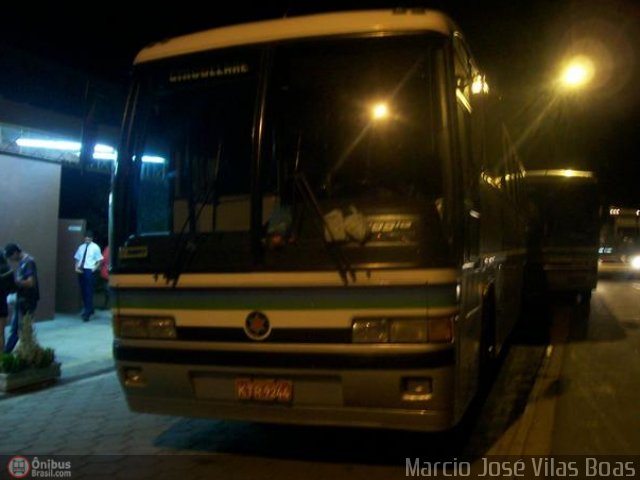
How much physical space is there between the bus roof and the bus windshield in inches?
2.8

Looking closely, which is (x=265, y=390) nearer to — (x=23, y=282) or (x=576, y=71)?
(x=23, y=282)

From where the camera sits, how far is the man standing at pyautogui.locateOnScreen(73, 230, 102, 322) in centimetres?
1302

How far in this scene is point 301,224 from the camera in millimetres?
4598

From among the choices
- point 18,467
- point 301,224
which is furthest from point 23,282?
point 301,224

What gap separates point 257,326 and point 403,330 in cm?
101

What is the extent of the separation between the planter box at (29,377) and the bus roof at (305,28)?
4.22 m

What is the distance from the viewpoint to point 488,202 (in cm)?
641

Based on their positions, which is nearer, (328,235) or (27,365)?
(328,235)

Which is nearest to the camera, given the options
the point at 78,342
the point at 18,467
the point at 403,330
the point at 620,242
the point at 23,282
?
the point at 403,330

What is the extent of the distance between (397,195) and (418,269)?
54 centimetres

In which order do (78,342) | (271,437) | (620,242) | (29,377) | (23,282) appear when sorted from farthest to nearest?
1. (620,242)
2. (78,342)
3. (23,282)
4. (29,377)
5. (271,437)

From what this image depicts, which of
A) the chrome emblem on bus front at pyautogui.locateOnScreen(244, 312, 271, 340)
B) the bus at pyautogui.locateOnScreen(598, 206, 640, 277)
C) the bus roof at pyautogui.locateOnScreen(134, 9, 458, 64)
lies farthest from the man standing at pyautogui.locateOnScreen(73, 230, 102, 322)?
the bus at pyautogui.locateOnScreen(598, 206, 640, 277)

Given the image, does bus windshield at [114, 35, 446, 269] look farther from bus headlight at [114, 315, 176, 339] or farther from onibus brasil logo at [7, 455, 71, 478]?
onibus brasil logo at [7, 455, 71, 478]

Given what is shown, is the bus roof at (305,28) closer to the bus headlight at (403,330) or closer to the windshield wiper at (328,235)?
the windshield wiper at (328,235)
